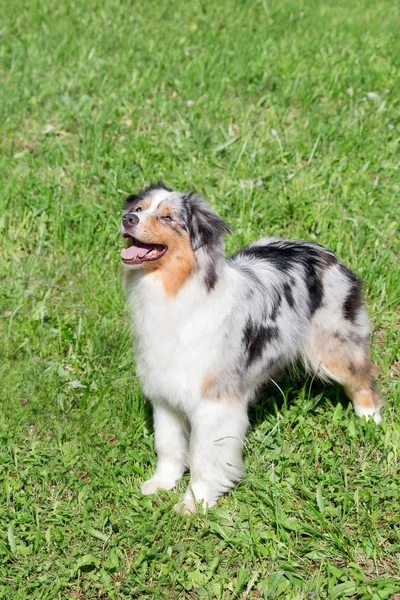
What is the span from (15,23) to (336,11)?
3721mm

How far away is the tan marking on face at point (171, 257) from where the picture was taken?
11.0ft

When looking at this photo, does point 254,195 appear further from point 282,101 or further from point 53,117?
point 53,117

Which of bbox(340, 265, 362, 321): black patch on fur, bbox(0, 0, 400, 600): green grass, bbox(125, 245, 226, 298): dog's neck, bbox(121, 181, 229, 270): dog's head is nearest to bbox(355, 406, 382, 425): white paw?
bbox(0, 0, 400, 600): green grass

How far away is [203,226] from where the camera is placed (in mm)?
3402

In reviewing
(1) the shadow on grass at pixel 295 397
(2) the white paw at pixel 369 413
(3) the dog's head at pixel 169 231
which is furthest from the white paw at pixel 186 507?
(3) the dog's head at pixel 169 231

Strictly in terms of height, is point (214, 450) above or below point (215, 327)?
below

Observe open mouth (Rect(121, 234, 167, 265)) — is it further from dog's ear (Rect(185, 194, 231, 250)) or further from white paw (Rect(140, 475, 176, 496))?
white paw (Rect(140, 475, 176, 496))

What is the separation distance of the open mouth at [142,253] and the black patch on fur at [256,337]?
647mm

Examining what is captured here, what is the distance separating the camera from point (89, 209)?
18.6ft

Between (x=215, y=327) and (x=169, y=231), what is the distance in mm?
530

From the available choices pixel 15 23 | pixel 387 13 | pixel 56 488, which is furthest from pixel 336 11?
pixel 56 488

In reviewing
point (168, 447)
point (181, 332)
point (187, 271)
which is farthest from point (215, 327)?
point (168, 447)

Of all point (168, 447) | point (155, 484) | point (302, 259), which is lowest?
point (155, 484)

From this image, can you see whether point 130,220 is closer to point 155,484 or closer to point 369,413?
point 155,484
